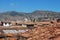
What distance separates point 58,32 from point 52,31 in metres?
0.43

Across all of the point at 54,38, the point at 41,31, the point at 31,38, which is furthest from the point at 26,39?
the point at 54,38

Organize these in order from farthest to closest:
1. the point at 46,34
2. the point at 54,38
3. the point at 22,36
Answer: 1. the point at 22,36
2. the point at 46,34
3. the point at 54,38

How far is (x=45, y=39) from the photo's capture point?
9.52 m

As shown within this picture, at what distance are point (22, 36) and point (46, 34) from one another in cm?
136

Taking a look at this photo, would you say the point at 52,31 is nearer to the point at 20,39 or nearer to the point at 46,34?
the point at 46,34

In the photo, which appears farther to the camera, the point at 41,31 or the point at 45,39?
the point at 41,31

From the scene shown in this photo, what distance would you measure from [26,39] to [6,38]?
3.81ft

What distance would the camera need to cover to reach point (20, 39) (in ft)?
34.7

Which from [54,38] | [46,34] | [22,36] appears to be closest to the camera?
[54,38]

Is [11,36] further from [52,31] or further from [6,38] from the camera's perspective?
[52,31]

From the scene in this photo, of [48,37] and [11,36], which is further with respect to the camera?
[11,36]

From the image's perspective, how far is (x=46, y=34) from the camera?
9867 millimetres

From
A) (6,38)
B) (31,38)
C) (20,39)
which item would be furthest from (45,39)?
(6,38)

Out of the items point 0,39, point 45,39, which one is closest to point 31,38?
point 45,39
